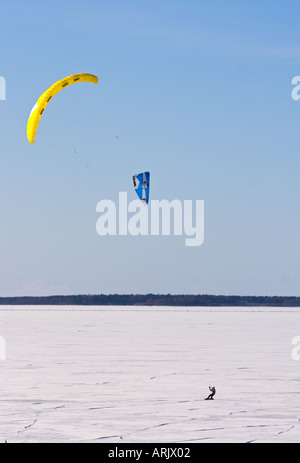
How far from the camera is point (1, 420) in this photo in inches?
346

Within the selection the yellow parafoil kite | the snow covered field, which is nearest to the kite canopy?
the yellow parafoil kite

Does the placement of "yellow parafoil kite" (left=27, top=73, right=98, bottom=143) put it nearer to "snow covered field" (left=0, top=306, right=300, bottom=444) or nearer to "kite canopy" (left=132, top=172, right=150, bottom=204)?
"kite canopy" (left=132, top=172, right=150, bottom=204)

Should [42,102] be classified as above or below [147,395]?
above

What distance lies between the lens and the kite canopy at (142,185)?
2380 centimetres

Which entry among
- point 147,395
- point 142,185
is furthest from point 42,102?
point 147,395

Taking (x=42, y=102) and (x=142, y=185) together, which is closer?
(x=42, y=102)

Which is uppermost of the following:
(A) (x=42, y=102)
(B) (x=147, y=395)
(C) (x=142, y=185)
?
(A) (x=42, y=102)

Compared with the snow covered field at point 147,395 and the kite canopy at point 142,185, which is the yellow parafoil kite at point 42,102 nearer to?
the kite canopy at point 142,185

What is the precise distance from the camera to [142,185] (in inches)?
941

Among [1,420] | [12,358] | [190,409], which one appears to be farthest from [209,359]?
[1,420]

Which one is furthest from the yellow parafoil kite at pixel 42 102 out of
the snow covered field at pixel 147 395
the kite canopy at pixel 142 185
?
the snow covered field at pixel 147 395

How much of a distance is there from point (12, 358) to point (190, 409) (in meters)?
7.85

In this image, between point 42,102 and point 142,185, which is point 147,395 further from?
point 142,185

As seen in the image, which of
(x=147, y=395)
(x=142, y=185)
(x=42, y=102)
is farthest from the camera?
(x=142, y=185)
